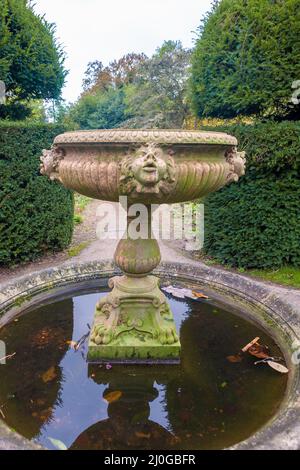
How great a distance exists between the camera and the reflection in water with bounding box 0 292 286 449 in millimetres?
1865

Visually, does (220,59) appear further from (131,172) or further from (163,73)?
(163,73)

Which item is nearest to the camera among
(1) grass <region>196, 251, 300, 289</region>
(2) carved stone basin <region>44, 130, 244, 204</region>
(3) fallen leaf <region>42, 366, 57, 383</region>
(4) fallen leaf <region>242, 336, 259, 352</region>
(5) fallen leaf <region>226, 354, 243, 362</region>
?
(2) carved stone basin <region>44, 130, 244, 204</region>

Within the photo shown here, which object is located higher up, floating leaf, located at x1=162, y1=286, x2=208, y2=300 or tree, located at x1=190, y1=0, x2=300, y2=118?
tree, located at x1=190, y1=0, x2=300, y2=118

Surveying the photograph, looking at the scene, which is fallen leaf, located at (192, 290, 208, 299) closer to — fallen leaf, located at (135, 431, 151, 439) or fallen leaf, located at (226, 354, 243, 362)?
fallen leaf, located at (226, 354, 243, 362)

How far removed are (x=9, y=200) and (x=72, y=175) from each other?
323cm

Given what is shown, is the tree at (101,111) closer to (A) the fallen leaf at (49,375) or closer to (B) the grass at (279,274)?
(B) the grass at (279,274)

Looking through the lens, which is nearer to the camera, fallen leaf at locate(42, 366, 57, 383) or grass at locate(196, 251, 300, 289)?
fallen leaf at locate(42, 366, 57, 383)

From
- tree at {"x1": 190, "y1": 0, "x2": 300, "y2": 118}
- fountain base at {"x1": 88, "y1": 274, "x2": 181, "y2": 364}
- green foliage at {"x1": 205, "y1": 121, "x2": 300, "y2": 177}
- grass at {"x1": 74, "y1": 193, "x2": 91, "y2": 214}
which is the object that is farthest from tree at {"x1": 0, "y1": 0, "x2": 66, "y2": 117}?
grass at {"x1": 74, "y1": 193, "x2": 91, "y2": 214}

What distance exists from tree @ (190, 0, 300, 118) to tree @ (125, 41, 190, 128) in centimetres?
1138

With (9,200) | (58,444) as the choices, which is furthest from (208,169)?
(9,200)

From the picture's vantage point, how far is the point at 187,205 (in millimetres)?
Result: 10391

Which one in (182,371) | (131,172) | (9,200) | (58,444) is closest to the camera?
(58,444)

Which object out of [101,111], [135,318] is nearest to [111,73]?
[101,111]

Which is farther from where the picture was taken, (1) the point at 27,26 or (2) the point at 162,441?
(1) the point at 27,26
